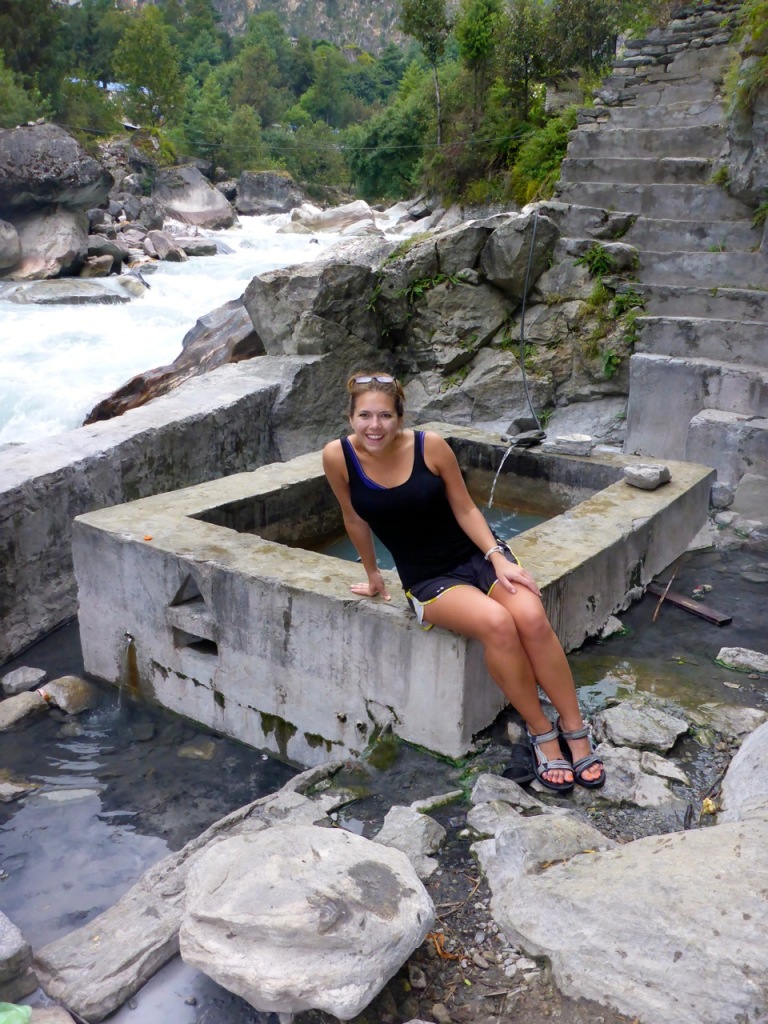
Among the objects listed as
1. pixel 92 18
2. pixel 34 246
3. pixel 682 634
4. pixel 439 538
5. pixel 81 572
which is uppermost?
pixel 92 18

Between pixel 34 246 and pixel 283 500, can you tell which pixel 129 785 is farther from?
pixel 34 246

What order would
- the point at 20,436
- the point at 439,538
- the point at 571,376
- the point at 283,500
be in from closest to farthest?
the point at 439,538 < the point at 283,500 < the point at 571,376 < the point at 20,436

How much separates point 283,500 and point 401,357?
3.91 metres

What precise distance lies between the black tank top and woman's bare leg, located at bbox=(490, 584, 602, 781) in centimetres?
27

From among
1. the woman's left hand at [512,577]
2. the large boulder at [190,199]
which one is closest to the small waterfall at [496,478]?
the woman's left hand at [512,577]

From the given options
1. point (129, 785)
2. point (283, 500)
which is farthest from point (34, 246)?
point (129, 785)

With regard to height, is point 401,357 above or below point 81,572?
above

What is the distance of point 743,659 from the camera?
4.28 meters

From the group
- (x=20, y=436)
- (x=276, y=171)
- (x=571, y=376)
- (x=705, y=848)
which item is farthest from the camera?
(x=276, y=171)

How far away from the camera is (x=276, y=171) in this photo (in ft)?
126

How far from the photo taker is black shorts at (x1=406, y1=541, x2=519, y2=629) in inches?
133

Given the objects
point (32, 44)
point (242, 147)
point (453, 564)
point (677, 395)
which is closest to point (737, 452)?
point (677, 395)

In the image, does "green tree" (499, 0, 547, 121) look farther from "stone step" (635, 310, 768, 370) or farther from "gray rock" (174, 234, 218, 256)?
"gray rock" (174, 234, 218, 256)

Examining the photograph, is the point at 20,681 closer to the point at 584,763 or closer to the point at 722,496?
the point at 584,763
